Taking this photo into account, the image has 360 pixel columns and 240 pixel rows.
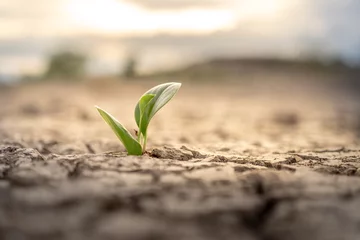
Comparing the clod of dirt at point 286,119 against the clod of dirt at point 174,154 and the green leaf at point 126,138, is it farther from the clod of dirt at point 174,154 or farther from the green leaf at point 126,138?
the green leaf at point 126,138

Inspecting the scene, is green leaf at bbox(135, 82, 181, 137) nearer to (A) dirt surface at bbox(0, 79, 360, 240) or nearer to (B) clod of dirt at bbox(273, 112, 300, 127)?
(A) dirt surface at bbox(0, 79, 360, 240)

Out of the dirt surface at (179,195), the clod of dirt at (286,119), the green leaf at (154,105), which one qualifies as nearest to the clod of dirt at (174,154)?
the dirt surface at (179,195)

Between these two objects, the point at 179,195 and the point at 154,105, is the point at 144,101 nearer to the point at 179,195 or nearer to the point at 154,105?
the point at 154,105

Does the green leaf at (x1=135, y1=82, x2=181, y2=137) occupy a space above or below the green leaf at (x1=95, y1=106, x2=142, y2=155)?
above

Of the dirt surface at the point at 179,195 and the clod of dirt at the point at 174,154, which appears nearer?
the dirt surface at the point at 179,195

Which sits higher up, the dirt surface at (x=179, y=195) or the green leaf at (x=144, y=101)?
the green leaf at (x=144, y=101)

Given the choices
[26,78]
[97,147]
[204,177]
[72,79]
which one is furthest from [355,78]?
[204,177]

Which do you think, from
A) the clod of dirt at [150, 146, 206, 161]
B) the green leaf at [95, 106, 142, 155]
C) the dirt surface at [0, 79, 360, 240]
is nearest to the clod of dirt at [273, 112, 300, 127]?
the dirt surface at [0, 79, 360, 240]

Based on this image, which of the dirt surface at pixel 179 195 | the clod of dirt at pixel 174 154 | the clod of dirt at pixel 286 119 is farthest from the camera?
the clod of dirt at pixel 286 119

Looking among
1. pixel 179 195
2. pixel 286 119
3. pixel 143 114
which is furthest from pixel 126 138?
pixel 286 119
